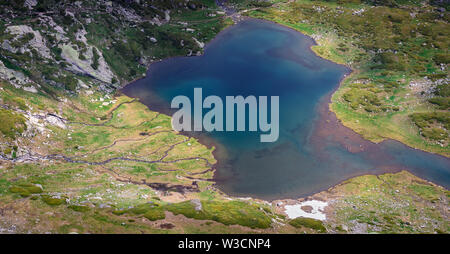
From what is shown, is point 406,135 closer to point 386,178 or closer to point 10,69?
point 386,178

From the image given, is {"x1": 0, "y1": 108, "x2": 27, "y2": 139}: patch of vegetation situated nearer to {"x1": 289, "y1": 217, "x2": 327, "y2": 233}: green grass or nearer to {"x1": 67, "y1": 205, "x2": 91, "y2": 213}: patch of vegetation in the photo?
{"x1": 67, "y1": 205, "x2": 91, "y2": 213}: patch of vegetation

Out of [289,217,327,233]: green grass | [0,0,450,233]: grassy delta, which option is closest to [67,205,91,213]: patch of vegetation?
[0,0,450,233]: grassy delta

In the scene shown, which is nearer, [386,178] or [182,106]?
[386,178]

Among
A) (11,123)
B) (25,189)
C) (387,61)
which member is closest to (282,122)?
(387,61)

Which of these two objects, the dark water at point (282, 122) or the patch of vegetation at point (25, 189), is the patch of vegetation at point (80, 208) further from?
the dark water at point (282, 122)

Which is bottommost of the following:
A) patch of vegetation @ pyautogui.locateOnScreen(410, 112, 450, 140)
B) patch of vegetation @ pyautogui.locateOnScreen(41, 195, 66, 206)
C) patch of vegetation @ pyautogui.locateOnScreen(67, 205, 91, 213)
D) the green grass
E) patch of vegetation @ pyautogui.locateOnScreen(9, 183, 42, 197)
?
the green grass

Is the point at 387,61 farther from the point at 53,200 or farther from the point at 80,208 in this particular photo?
the point at 53,200

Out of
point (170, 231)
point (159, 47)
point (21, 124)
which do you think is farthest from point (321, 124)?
point (21, 124)
